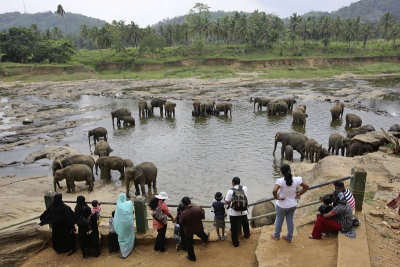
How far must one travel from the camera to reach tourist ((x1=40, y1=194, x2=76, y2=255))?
285 inches

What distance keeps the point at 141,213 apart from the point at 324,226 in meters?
4.27

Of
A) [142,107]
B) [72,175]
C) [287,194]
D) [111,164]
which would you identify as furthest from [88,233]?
[142,107]

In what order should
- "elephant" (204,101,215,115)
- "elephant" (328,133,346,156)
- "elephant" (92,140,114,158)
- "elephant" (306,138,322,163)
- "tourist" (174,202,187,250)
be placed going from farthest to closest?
"elephant" (204,101,215,115) → "elephant" (328,133,346,156) → "elephant" (92,140,114,158) → "elephant" (306,138,322,163) → "tourist" (174,202,187,250)

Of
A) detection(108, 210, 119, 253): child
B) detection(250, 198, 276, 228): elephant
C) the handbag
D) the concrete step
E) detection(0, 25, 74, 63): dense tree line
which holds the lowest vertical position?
detection(250, 198, 276, 228): elephant

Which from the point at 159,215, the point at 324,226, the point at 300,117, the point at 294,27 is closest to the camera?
the point at 324,226

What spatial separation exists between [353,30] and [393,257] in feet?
300

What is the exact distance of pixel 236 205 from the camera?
691 cm

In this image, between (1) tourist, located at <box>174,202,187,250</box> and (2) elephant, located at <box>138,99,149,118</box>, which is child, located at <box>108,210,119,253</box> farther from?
(2) elephant, located at <box>138,99,149,118</box>

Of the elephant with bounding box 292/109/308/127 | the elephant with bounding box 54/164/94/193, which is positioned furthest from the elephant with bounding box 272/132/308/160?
the elephant with bounding box 54/164/94/193

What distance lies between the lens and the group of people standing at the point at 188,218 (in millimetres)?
6574

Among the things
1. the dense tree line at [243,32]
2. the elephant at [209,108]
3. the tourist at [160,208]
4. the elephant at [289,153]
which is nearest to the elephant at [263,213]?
the tourist at [160,208]

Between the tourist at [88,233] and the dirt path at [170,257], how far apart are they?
0.19 m

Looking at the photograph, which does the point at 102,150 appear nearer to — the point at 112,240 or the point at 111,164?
the point at 111,164

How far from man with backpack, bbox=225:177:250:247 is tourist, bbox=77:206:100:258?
10.5 feet
